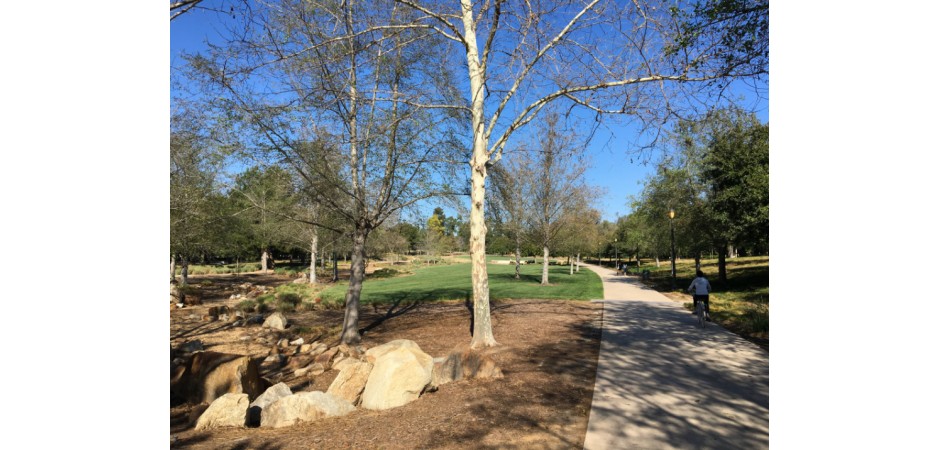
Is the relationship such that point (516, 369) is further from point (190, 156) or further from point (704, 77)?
point (190, 156)

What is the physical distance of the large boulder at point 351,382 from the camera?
5.45m

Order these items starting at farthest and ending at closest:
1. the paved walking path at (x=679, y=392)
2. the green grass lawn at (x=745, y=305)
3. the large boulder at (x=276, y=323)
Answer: the large boulder at (x=276, y=323), the green grass lawn at (x=745, y=305), the paved walking path at (x=679, y=392)

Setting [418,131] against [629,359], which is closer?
[629,359]

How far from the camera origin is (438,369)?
6379 millimetres

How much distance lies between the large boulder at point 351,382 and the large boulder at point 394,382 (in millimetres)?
147

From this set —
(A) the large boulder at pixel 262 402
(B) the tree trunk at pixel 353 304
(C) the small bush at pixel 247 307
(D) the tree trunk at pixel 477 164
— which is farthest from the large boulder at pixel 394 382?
(C) the small bush at pixel 247 307

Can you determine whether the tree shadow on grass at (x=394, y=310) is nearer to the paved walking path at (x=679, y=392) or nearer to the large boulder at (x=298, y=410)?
the paved walking path at (x=679, y=392)

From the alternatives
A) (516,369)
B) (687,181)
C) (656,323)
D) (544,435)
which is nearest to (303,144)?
(516,369)

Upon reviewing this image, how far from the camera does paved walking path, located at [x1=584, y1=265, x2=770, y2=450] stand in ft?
12.9

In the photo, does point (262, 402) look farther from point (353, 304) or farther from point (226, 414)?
point (353, 304)

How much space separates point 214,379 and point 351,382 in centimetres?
196

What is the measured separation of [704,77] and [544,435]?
18.8ft

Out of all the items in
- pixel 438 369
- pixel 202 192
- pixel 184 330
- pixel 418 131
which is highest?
pixel 418 131

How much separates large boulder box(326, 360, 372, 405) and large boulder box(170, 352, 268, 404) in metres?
1.29
